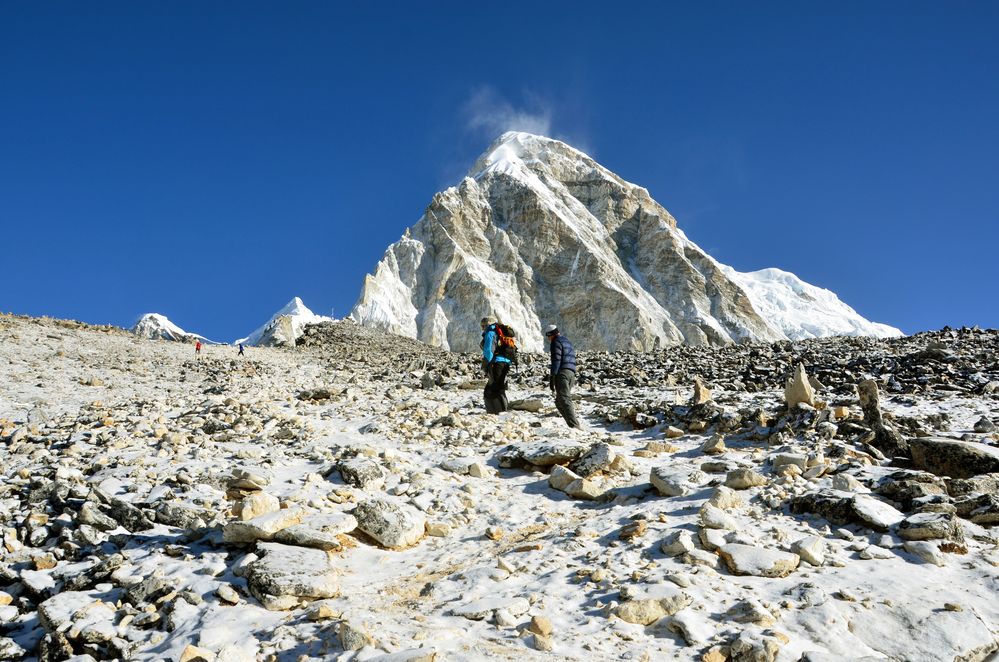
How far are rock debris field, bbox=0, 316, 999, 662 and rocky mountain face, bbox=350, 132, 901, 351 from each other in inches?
2176

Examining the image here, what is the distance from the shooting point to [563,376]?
1047cm

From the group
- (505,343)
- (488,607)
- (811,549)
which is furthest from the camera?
(505,343)

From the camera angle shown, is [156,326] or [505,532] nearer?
[505,532]

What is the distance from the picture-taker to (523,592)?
4453 mm

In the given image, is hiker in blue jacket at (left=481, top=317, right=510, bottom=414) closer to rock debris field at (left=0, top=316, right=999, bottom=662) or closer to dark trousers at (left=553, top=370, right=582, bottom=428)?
rock debris field at (left=0, top=316, right=999, bottom=662)

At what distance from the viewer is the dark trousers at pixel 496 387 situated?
11492 millimetres

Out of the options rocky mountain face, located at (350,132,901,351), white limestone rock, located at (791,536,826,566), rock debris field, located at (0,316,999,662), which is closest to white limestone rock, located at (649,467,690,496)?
rock debris field, located at (0,316,999,662)

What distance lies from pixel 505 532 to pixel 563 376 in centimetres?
477

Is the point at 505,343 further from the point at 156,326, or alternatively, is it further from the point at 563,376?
the point at 156,326

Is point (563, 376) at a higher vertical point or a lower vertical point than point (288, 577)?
higher

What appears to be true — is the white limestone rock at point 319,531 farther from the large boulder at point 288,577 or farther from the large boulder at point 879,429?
the large boulder at point 879,429

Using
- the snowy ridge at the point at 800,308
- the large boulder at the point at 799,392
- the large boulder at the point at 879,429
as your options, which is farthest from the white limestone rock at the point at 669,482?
the snowy ridge at the point at 800,308

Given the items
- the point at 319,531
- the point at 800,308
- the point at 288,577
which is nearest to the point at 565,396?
the point at 319,531

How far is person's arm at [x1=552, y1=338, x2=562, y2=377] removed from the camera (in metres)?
10.6
